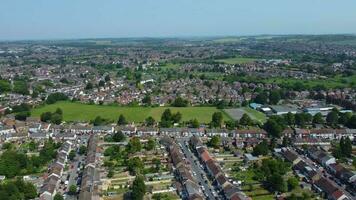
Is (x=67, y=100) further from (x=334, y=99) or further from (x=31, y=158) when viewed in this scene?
(x=334, y=99)

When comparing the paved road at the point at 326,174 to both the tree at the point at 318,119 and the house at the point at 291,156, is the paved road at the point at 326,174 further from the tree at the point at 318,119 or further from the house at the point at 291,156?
the tree at the point at 318,119

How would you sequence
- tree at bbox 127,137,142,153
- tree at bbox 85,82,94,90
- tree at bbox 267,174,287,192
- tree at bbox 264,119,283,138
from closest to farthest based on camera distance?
tree at bbox 267,174,287,192
tree at bbox 127,137,142,153
tree at bbox 264,119,283,138
tree at bbox 85,82,94,90

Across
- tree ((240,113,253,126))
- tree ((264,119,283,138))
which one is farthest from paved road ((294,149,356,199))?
tree ((240,113,253,126))

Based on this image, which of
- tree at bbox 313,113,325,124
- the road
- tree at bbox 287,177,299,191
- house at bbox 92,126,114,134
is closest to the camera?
tree at bbox 287,177,299,191

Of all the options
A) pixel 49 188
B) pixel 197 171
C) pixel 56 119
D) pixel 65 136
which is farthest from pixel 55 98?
pixel 49 188

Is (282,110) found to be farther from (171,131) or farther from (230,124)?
(171,131)

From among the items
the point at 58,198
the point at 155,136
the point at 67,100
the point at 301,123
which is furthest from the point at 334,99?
the point at 58,198

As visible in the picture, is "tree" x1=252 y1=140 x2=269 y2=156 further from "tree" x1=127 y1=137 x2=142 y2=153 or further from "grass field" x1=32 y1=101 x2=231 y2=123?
"grass field" x1=32 y1=101 x2=231 y2=123
